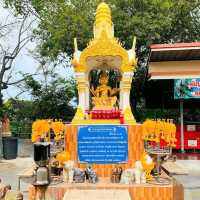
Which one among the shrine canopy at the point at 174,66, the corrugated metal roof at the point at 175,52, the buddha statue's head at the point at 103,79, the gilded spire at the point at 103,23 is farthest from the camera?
the shrine canopy at the point at 174,66

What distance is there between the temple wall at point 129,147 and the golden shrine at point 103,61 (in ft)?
1.10

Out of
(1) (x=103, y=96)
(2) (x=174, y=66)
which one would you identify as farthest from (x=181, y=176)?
(2) (x=174, y=66)

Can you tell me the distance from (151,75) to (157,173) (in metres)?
11.1

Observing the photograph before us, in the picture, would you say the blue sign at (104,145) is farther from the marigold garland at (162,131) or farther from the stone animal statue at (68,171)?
the stone animal statue at (68,171)

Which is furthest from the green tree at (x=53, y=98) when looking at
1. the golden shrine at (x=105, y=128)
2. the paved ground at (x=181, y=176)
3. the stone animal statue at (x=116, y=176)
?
the stone animal statue at (x=116, y=176)

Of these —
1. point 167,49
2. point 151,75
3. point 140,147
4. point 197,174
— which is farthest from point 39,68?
point 140,147

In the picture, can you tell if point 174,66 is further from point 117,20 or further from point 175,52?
point 117,20

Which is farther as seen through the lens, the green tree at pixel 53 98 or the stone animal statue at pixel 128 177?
the green tree at pixel 53 98

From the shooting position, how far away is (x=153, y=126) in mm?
10711

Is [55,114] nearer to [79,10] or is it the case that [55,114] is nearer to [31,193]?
[79,10]

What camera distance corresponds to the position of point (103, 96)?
41.0ft

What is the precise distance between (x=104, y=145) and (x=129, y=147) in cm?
59

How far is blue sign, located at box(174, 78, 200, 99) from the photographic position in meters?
21.6

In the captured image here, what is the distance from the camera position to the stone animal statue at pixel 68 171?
10159 millimetres
